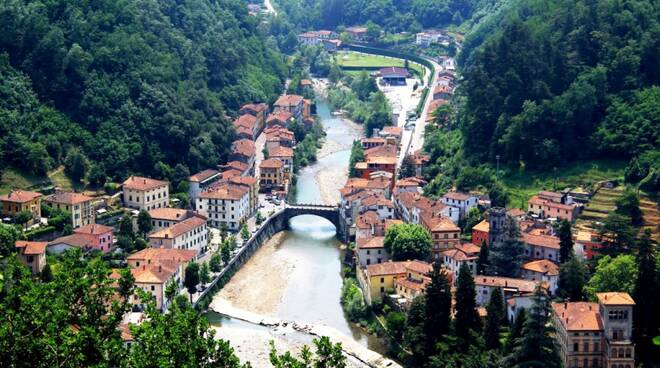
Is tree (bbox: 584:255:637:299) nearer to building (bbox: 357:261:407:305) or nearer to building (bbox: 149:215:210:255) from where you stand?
building (bbox: 357:261:407:305)

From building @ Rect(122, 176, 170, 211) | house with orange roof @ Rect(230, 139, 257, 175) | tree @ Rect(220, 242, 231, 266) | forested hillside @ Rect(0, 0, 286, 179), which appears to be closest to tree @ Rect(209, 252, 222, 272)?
tree @ Rect(220, 242, 231, 266)

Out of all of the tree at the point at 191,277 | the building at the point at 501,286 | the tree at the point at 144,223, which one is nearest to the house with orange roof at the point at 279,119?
the tree at the point at 144,223

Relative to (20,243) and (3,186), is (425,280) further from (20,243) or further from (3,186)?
(3,186)

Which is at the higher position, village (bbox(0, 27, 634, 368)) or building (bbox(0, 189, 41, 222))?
building (bbox(0, 189, 41, 222))

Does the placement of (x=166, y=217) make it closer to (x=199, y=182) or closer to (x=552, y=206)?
(x=199, y=182)

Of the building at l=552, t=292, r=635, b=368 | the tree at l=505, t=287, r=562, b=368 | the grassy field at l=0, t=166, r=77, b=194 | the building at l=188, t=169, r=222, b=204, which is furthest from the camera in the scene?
the building at l=188, t=169, r=222, b=204

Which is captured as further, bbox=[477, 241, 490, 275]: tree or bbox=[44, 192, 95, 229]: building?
bbox=[44, 192, 95, 229]: building

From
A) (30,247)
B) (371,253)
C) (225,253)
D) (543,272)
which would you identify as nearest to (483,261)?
(543,272)

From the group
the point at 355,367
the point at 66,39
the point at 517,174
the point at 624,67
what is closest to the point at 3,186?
the point at 66,39
